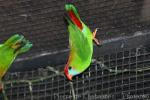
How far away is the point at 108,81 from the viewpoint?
6.24 ft

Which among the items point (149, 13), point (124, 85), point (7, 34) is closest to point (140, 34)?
point (149, 13)

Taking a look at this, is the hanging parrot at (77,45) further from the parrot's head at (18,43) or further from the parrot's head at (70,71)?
the parrot's head at (18,43)

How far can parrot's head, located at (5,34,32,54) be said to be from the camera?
5.91ft

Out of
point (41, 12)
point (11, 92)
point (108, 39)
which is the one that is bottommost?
point (11, 92)

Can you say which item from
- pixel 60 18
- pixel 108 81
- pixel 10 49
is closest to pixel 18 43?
pixel 10 49

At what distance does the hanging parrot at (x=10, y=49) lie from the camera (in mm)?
1797

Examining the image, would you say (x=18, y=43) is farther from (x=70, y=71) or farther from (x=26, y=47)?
(x=70, y=71)

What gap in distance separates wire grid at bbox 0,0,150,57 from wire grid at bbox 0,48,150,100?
0.11 meters

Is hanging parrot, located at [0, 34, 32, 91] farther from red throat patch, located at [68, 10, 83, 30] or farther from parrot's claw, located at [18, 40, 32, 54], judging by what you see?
red throat patch, located at [68, 10, 83, 30]

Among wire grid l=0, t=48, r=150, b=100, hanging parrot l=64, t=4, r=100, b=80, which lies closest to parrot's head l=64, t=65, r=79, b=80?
hanging parrot l=64, t=4, r=100, b=80

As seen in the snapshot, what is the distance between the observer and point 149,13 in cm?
187

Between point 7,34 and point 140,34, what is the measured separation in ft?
1.76

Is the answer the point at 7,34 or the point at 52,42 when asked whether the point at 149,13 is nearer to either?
the point at 52,42

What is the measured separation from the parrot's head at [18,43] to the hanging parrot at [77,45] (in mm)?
186
